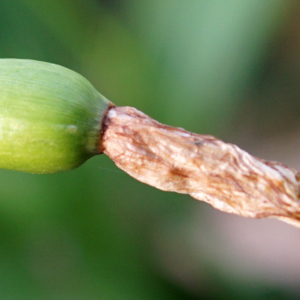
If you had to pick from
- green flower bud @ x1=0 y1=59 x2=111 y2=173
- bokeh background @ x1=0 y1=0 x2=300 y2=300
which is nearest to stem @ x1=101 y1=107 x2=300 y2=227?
green flower bud @ x1=0 y1=59 x2=111 y2=173

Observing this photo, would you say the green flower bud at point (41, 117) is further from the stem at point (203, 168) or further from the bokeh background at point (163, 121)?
the bokeh background at point (163, 121)

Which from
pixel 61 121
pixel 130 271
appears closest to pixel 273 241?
pixel 130 271

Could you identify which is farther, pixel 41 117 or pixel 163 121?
pixel 163 121

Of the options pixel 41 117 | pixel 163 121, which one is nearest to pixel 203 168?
pixel 41 117

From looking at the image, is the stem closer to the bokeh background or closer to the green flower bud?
the green flower bud

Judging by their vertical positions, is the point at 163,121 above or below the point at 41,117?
below

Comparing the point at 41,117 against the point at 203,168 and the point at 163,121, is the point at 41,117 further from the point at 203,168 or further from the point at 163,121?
the point at 163,121

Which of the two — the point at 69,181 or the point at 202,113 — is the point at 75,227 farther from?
the point at 202,113
